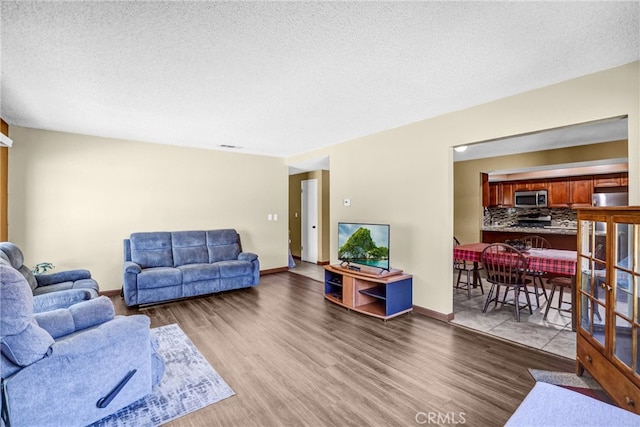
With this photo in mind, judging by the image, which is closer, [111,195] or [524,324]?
[524,324]

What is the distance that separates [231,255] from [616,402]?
4771mm

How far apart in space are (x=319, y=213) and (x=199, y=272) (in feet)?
11.0

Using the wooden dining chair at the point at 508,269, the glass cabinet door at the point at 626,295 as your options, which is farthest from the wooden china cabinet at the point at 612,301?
the wooden dining chair at the point at 508,269

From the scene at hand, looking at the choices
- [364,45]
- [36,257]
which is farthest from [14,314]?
[36,257]

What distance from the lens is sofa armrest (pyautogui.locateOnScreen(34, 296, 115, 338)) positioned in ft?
5.75

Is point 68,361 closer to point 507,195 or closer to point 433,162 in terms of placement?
Result: point 433,162

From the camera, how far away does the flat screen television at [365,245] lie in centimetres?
369

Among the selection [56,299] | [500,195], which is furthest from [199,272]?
[500,195]

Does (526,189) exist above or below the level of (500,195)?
above

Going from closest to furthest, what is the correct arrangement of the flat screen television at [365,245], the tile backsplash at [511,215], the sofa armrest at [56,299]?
1. the sofa armrest at [56,299]
2. the flat screen television at [365,245]
3. the tile backsplash at [511,215]

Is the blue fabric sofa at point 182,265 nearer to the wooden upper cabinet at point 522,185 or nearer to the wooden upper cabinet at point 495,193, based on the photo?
the wooden upper cabinet at point 495,193

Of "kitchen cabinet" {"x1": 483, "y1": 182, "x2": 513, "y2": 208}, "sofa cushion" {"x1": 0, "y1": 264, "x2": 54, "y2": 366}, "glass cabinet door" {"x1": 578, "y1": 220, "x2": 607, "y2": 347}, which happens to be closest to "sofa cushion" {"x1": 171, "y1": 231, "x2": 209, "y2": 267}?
"sofa cushion" {"x1": 0, "y1": 264, "x2": 54, "y2": 366}

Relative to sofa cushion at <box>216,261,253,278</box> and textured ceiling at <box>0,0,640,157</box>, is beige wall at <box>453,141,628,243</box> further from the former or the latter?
sofa cushion at <box>216,261,253,278</box>

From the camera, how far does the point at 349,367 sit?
2.43 m
